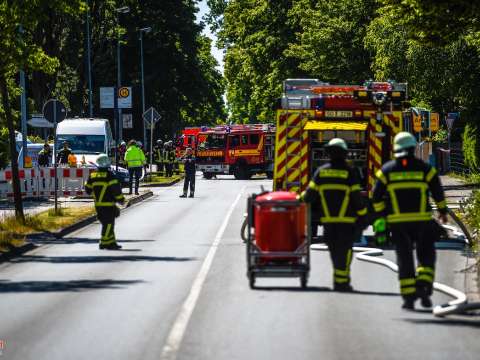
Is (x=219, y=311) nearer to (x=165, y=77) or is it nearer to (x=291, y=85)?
(x=291, y=85)

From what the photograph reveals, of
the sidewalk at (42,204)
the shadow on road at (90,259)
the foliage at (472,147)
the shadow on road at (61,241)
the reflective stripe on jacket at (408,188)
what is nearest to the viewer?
the reflective stripe on jacket at (408,188)

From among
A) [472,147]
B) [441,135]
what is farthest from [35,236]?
[441,135]

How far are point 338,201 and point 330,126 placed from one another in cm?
853

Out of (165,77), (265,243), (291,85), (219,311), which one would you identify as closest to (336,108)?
(291,85)

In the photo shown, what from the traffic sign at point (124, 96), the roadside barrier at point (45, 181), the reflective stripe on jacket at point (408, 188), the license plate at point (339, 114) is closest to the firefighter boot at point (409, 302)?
the reflective stripe on jacket at point (408, 188)

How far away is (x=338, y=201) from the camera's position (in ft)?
46.4

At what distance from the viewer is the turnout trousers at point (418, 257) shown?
12883mm

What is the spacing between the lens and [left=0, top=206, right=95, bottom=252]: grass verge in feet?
72.1

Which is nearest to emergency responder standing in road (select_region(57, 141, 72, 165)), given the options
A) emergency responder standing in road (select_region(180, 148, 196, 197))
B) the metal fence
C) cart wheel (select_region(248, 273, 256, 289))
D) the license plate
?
emergency responder standing in road (select_region(180, 148, 196, 197))

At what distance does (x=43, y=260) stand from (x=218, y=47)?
79040 millimetres

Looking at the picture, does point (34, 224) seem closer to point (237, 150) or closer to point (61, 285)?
point (61, 285)

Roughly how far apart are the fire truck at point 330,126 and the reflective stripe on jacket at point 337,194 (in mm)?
7861

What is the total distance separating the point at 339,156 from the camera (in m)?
14.2

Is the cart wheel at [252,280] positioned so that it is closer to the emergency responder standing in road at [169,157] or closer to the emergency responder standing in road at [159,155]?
the emergency responder standing in road at [169,157]
